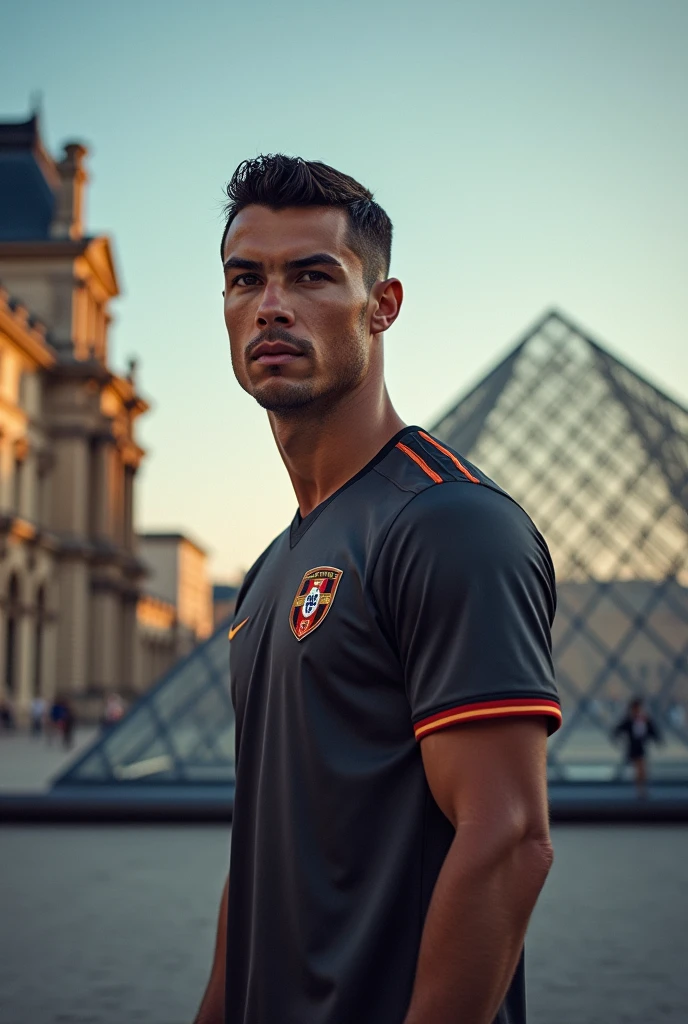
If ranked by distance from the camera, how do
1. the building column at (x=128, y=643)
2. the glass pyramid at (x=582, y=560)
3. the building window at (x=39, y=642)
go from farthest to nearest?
the building column at (x=128, y=643) < the building window at (x=39, y=642) < the glass pyramid at (x=582, y=560)

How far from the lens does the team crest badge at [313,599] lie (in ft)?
4.52

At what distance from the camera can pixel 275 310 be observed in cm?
149

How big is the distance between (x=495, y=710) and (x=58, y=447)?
41429 millimetres

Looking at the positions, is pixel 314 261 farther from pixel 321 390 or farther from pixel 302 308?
pixel 321 390

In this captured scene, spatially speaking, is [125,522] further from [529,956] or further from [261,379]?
[261,379]

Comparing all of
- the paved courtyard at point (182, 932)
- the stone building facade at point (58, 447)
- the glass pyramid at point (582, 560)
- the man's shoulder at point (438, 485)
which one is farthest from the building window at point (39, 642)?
the man's shoulder at point (438, 485)

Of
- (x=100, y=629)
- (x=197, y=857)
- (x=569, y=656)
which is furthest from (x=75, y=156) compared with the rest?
(x=197, y=857)

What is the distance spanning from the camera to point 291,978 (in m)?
1.36

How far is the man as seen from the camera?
3.87ft

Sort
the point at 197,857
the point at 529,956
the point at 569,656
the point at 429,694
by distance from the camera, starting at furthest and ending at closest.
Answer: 1. the point at 569,656
2. the point at 197,857
3. the point at 529,956
4. the point at 429,694

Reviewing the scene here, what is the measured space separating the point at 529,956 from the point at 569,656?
9118 millimetres

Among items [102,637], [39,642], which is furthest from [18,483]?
[102,637]

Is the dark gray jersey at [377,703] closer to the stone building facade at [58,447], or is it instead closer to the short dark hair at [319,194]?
the short dark hair at [319,194]

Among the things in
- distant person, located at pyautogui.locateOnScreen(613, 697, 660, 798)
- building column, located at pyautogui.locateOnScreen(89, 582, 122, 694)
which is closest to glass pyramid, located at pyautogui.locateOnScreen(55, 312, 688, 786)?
distant person, located at pyautogui.locateOnScreen(613, 697, 660, 798)
